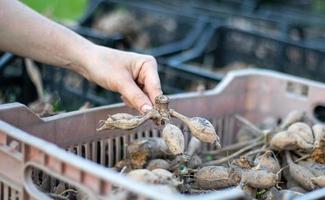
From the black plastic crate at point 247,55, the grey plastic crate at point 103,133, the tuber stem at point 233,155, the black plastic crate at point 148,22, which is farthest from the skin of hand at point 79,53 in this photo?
the black plastic crate at point 148,22

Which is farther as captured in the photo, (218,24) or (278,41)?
(218,24)

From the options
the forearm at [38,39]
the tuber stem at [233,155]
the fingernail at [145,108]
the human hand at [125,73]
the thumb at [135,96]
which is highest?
the forearm at [38,39]

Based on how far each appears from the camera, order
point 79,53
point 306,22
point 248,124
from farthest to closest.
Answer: point 306,22, point 248,124, point 79,53

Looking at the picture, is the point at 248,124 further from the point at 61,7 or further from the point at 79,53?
the point at 61,7

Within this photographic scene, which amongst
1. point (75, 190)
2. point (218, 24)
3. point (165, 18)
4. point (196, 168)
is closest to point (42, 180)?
point (75, 190)

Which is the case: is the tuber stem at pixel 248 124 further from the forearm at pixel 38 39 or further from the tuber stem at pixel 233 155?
the forearm at pixel 38 39

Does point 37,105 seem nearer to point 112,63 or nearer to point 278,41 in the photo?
point 112,63

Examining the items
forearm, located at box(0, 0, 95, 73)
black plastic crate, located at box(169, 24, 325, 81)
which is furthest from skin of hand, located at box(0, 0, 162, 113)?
black plastic crate, located at box(169, 24, 325, 81)

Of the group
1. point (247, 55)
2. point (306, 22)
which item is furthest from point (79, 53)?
point (306, 22)
